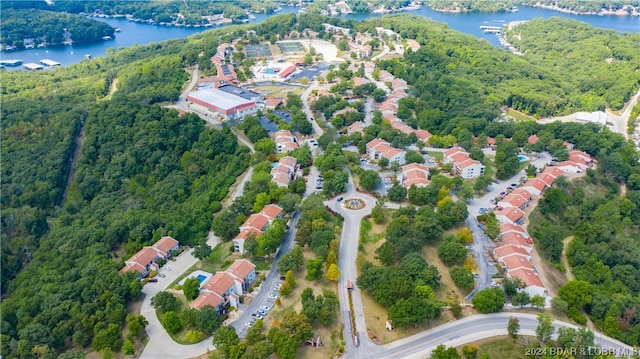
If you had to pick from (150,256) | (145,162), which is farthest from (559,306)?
(145,162)

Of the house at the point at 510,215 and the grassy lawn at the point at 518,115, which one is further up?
→ the house at the point at 510,215

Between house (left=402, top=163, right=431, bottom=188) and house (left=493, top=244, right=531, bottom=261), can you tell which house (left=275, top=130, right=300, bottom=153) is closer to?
house (left=402, top=163, right=431, bottom=188)

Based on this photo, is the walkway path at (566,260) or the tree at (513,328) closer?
the tree at (513,328)

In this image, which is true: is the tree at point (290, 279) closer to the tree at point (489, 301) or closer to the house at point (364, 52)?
the tree at point (489, 301)

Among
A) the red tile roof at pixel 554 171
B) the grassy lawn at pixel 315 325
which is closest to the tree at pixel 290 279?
the grassy lawn at pixel 315 325

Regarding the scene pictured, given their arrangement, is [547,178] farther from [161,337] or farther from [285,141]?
[161,337]

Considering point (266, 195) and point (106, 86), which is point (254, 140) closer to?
point (266, 195)

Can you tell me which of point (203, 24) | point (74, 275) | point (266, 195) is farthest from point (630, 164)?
point (203, 24)
